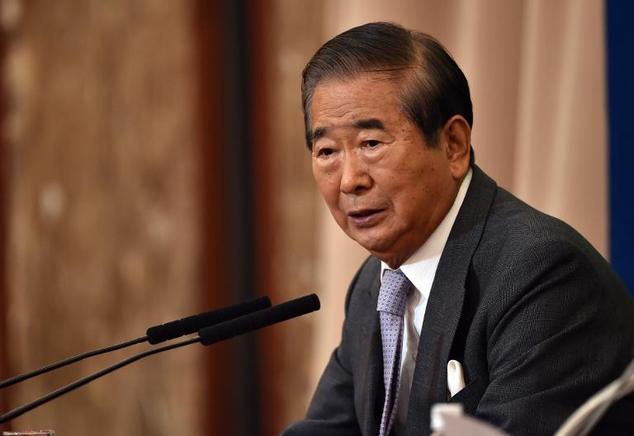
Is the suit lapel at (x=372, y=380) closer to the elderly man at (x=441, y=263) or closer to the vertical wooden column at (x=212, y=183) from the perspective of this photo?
the elderly man at (x=441, y=263)

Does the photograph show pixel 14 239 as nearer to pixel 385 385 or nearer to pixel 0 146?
pixel 0 146

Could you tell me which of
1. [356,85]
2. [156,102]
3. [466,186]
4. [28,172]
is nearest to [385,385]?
[466,186]

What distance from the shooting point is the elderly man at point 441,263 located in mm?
1712

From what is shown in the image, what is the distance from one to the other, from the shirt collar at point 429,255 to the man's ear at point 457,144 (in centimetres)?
5

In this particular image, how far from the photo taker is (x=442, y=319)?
6.17 ft

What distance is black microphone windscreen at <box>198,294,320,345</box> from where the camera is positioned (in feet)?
5.49

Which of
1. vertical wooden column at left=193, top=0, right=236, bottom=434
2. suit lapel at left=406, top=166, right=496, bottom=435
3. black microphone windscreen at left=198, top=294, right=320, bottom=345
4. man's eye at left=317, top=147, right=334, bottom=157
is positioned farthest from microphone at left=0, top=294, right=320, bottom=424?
vertical wooden column at left=193, top=0, right=236, bottom=434

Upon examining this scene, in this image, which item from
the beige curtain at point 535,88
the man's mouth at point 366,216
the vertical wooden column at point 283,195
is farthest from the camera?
the vertical wooden column at point 283,195

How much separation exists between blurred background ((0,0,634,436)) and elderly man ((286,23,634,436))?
0.92 meters

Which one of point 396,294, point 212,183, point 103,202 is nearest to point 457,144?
point 396,294

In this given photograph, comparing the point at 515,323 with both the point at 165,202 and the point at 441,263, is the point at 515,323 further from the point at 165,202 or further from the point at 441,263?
the point at 165,202

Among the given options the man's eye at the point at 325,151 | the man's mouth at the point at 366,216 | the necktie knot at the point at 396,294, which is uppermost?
the man's eye at the point at 325,151

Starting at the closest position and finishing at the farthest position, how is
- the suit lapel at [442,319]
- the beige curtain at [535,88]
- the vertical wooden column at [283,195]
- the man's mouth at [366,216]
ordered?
the suit lapel at [442,319] < the man's mouth at [366,216] < the beige curtain at [535,88] < the vertical wooden column at [283,195]

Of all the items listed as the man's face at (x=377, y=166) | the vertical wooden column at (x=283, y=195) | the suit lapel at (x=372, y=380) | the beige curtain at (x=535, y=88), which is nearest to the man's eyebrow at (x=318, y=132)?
the man's face at (x=377, y=166)
